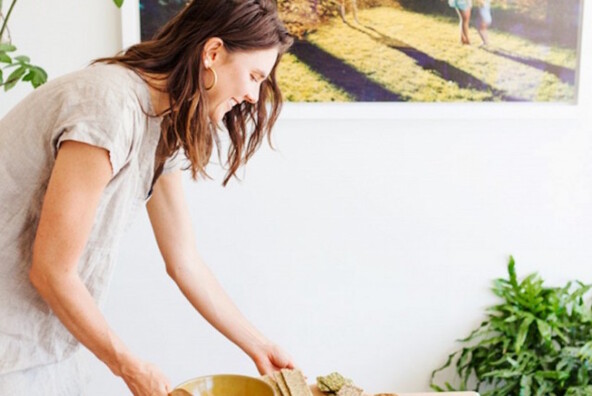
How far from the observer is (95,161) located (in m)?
1.17

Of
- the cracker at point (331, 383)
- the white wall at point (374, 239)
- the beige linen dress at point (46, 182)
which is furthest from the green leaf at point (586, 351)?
the beige linen dress at point (46, 182)

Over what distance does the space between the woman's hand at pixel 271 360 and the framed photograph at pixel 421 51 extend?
3.69 feet

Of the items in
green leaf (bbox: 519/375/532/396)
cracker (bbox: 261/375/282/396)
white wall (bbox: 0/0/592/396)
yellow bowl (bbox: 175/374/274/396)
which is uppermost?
yellow bowl (bbox: 175/374/274/396)

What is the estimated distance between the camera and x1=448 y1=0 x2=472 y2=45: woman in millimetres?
2525

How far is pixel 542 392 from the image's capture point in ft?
8.34

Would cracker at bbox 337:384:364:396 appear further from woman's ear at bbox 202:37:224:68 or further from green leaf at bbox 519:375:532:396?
green leaf at bbox 519:375:532:396

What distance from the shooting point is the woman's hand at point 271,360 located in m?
1.52

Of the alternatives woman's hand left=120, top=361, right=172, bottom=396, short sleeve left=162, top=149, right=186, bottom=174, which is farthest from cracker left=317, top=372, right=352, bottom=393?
short sleeve left=162, top=149, right=186, bottom=174

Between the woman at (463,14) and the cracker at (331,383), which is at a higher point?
the woman at (463,14)

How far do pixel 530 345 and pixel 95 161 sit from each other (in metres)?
1.93

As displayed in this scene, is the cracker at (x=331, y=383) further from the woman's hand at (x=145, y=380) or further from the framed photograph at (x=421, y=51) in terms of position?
the framed photograph at (x=421, y=51)

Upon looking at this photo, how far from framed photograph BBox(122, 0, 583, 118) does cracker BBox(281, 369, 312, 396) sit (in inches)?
48.4

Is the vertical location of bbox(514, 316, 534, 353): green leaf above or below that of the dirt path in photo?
below

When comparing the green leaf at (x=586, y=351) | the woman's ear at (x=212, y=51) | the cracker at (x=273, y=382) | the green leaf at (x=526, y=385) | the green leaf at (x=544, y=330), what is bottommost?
the green leaf at (x=526, y=385)
